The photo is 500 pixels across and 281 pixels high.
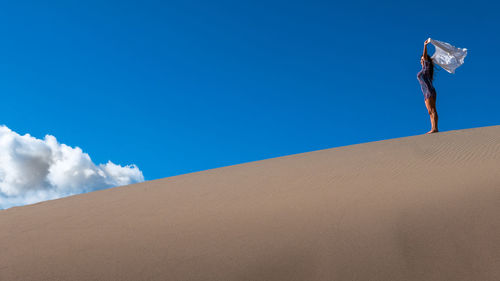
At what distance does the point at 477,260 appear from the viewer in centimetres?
280

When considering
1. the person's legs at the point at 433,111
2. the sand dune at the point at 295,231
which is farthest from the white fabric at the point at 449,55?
the sand dune at the point at 295,231

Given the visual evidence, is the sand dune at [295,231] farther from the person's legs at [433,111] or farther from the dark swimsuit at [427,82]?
the dark swimsuit at [427,82]

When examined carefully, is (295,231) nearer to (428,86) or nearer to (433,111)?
(433,111)

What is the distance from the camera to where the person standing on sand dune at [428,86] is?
30.9 ft

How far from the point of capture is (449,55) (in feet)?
30.9

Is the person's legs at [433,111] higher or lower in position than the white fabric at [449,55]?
lower

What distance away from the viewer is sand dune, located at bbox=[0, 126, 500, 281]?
2.92 meters

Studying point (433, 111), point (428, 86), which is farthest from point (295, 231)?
point (428, 86)

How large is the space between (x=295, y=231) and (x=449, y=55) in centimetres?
790

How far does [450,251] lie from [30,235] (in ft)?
14.3

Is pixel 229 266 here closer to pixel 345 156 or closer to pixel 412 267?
pixel 412 267

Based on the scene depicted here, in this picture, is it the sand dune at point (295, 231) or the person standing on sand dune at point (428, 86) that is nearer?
the sand dune at point (295, 231)

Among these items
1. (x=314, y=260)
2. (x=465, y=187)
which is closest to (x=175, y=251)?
(x=314, y=260)

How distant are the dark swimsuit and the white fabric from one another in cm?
→ 35
